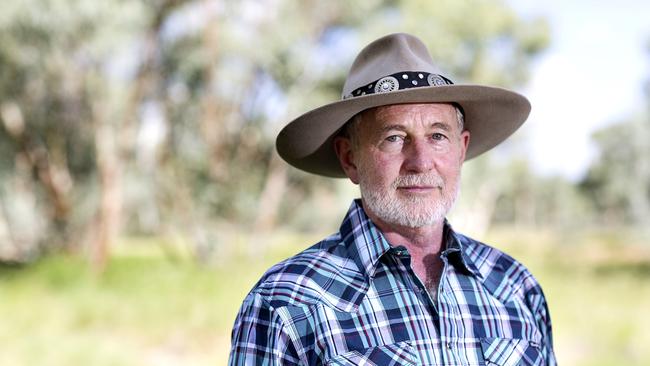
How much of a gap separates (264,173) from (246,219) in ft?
3.27

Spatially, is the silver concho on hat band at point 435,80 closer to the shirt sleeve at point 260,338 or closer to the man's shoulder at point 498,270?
the man's shoulder at point 498,270

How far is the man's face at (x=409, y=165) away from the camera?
1604 mm

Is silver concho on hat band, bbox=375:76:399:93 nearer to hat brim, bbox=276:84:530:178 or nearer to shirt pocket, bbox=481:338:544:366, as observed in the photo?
hat brim, bbox=276:84:530:178

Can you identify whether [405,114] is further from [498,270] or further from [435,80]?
[498,270]

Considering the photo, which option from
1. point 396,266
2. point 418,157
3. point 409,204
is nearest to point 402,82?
point 418,157

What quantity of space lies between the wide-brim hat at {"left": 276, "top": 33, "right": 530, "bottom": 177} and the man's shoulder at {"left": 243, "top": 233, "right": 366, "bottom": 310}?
33cm

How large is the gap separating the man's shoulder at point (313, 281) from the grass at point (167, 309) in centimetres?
570

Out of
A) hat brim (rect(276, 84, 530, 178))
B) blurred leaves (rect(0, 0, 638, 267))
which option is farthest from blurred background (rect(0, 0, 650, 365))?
hat brim (rect(276, 84, 530, 178))

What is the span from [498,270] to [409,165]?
1.21ft

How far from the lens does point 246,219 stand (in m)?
12.6

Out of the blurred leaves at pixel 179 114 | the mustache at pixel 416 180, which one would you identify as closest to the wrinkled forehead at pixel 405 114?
the mustache at pixel 416 180

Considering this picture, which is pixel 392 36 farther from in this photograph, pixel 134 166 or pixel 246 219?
pixel 134 166

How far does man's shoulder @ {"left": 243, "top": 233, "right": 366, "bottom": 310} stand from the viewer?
1.47 m

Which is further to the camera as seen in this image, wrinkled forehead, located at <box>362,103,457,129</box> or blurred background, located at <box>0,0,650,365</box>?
blurred background, located at <box>0,0,650,365</box>
